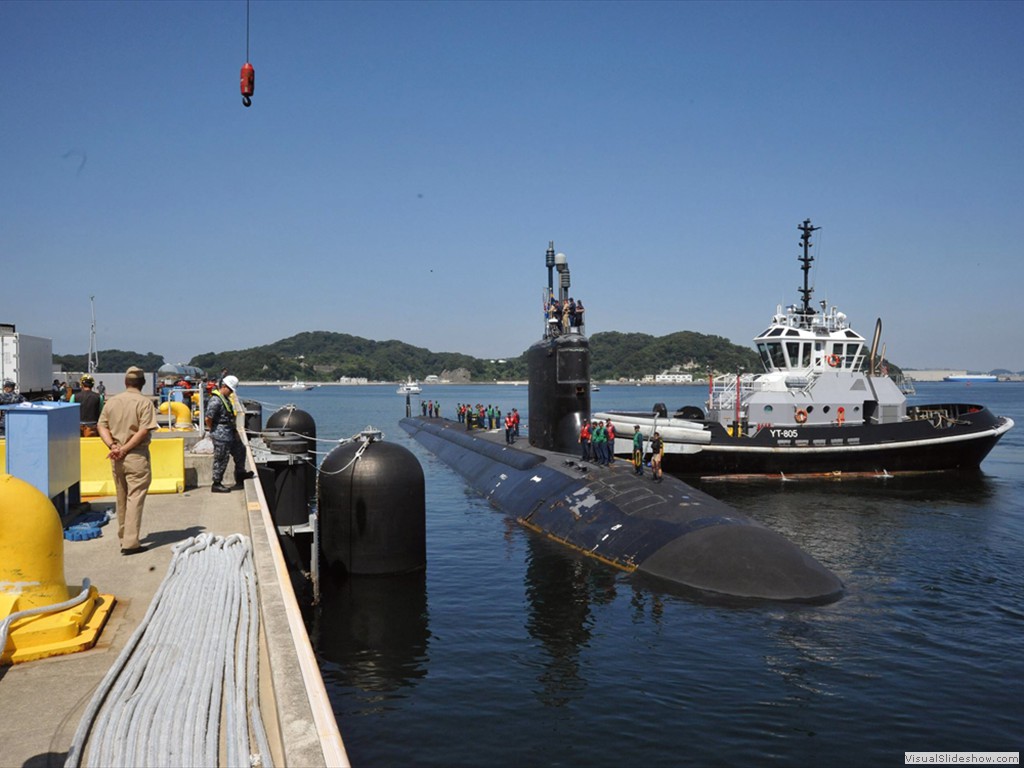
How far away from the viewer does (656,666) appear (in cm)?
1079

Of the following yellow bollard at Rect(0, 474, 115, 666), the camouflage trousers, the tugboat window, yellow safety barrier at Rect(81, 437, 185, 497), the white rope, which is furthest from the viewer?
the tugboat window

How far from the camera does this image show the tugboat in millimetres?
32906

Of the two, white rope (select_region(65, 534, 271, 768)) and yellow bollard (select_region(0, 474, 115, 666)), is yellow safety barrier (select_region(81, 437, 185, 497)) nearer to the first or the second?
white rope (select_region(65, 534, 271, 768))

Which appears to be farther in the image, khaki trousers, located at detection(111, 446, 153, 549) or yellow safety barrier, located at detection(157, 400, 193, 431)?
yellow safety barrier, located at detection(157, 400, 193, 431)

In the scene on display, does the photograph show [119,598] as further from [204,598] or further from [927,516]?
[927,516]

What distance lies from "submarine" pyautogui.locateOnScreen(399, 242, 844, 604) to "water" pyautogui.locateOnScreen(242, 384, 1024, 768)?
0.58 metres

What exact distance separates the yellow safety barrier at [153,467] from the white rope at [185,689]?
237 inches

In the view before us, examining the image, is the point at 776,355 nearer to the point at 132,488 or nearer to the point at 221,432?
the point at 221,432

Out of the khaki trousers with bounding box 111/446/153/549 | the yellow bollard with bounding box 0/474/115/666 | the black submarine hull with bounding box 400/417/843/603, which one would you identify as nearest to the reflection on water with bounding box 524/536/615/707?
the black submarine hull with bounding box 400/417/843/603

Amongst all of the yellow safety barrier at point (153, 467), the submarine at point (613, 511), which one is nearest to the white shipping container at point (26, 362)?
the submarine at point (613, 511)

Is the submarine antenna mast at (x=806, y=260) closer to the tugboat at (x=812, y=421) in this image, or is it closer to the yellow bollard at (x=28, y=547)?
the tugboat at (x=812, y=421)

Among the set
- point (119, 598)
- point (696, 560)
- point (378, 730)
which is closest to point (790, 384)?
point (696, 560)

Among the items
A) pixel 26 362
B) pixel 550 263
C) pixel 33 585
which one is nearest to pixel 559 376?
pixel 550 263

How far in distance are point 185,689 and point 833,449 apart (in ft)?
106
